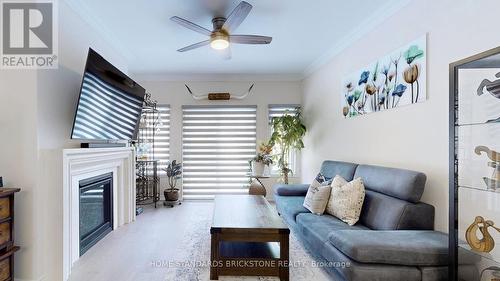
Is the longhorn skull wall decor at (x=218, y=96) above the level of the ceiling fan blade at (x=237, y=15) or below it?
below

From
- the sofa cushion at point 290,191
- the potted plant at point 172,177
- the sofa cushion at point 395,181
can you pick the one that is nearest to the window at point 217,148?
the potted plant at point 172,177

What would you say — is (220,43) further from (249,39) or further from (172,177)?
(172,177)

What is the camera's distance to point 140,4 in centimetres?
258

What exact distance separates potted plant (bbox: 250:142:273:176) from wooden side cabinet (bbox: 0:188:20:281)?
3.39m

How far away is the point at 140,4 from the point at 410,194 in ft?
9.96

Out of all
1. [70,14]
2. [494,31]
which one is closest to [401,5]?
[494,31]

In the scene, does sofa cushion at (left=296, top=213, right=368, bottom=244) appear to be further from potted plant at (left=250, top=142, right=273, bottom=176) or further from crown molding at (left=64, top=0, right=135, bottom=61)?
crown molding at (left=64, top=0, right=135, bottom=61)

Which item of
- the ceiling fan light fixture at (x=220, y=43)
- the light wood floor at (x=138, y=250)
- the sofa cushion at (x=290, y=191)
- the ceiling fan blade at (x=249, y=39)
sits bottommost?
the light wood floor at (x=138, y=250)

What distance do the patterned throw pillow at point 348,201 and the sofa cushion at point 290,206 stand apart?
40 cm

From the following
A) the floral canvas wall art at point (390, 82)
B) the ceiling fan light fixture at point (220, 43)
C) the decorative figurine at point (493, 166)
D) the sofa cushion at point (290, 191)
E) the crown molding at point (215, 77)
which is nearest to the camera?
the decorative figurine at point (493, 166)

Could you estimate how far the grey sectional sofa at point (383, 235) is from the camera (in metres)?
1.75

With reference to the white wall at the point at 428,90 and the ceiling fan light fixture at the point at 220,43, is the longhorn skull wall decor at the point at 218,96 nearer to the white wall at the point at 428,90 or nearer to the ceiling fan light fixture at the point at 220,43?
the white wall at the point at 428,90

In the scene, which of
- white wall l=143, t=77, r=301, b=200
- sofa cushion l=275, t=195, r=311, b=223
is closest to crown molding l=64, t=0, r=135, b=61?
white wall l=143, t=77, r=301, b=200

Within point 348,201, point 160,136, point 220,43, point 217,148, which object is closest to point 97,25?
point 220,43
